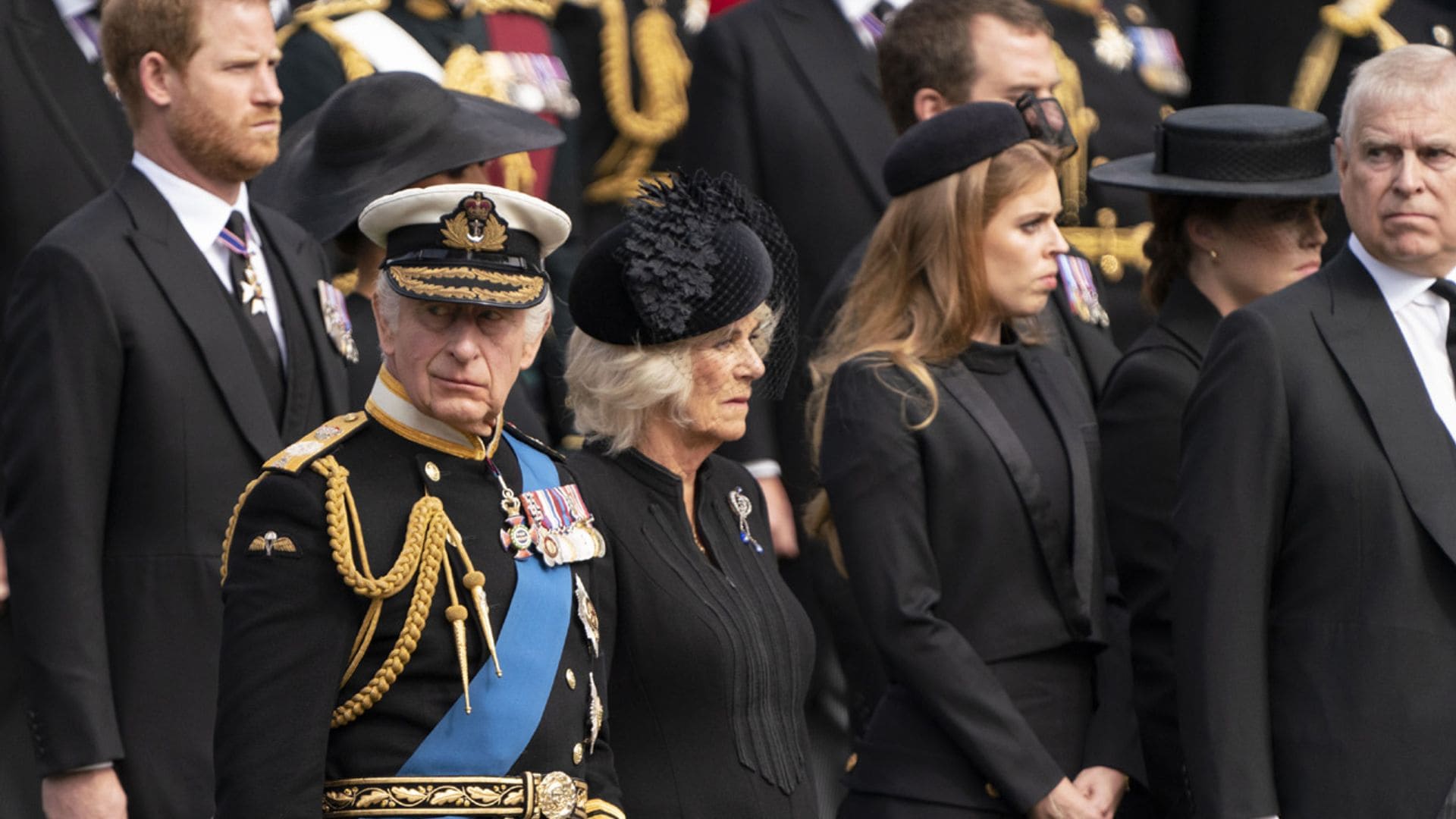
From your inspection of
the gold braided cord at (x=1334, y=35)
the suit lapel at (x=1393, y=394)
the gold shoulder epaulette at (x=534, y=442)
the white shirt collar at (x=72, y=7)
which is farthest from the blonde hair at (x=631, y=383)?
the gold braided cord at (x=1334, y=35)

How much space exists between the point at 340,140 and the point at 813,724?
2.41m

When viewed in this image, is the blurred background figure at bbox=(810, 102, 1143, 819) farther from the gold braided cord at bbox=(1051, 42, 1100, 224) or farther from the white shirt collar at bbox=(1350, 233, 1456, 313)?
the gold braided cord at bbox=(1051, 42, 1100, 224)

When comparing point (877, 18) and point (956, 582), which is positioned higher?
point (877, 18)

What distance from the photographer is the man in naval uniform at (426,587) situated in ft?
11.9

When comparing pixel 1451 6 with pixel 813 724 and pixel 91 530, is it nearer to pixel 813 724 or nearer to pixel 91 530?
pixel 813 724

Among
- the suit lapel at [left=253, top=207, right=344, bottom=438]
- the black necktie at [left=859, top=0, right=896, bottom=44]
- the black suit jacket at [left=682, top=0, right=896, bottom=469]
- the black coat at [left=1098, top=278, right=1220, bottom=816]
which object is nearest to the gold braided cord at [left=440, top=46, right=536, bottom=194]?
the black suit jacket at [left=682, top=0, right=896, bottom=469]

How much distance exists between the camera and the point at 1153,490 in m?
5.35

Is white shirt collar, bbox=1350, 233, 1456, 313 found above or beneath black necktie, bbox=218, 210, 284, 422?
beneath

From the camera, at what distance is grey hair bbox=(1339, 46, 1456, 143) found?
479cm

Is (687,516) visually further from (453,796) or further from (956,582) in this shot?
(453,796)

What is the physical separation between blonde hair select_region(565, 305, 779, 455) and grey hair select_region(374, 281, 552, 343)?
38 centimetres

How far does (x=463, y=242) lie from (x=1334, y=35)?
4749mm

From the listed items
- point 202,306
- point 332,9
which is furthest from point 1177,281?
point 332,9

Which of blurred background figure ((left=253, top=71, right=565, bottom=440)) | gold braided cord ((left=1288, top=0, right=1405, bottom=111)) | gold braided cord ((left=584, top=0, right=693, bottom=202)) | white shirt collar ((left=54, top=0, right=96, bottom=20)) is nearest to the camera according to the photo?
blurred background figure ((left=253, top=71, right=565, bottom=440))
